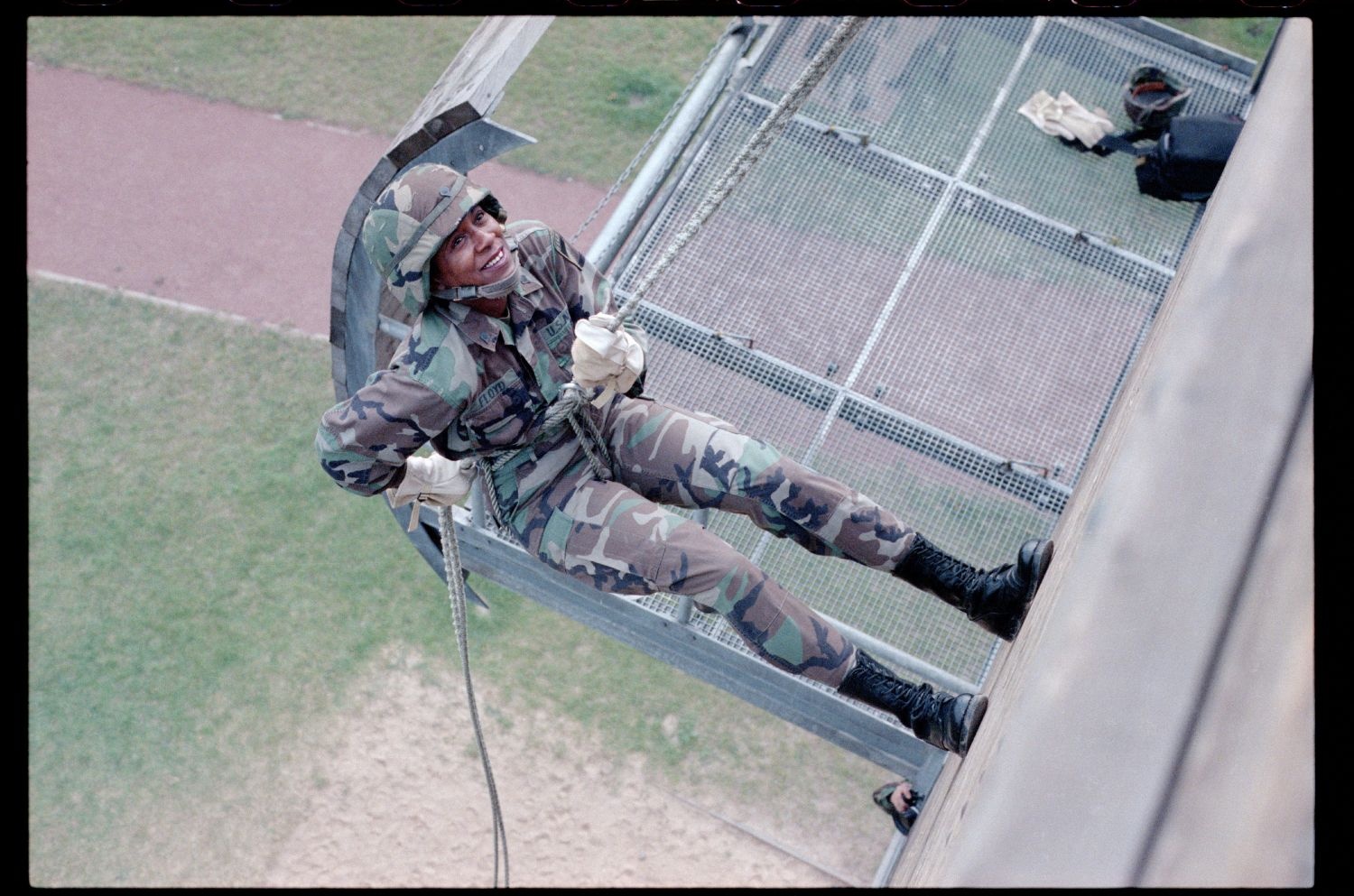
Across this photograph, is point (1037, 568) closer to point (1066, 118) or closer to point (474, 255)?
point (474, 255)

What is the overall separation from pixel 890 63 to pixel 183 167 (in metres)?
5.73

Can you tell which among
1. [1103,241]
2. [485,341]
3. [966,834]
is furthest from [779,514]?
[1103,241]

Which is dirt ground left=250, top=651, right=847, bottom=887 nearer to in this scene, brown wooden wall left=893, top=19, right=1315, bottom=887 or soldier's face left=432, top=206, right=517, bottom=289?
soldier's face left=432, top=206, right=517, bottom=289

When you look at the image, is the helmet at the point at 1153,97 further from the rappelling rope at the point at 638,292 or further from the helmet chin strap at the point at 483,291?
the helmet chin strap at the point at 483,291

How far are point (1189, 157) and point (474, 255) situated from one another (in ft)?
13.4

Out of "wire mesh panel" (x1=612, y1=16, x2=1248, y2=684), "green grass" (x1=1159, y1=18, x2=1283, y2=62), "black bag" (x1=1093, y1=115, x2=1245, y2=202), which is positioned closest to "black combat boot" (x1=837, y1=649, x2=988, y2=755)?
"wire mesh panel" (x1=612, y1=16, x2=1248, y2=684)

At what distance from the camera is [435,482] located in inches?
167

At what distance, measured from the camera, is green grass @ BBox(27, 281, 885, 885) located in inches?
276

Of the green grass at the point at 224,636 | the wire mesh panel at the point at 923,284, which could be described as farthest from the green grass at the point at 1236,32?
the green grass at the point at 224,636

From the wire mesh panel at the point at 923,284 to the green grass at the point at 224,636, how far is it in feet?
6.76

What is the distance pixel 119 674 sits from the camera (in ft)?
23.8

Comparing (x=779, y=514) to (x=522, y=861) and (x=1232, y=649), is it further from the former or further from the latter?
(x=522, y=861)

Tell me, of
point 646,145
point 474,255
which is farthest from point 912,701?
point 646,145

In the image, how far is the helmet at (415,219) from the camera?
3715mm
